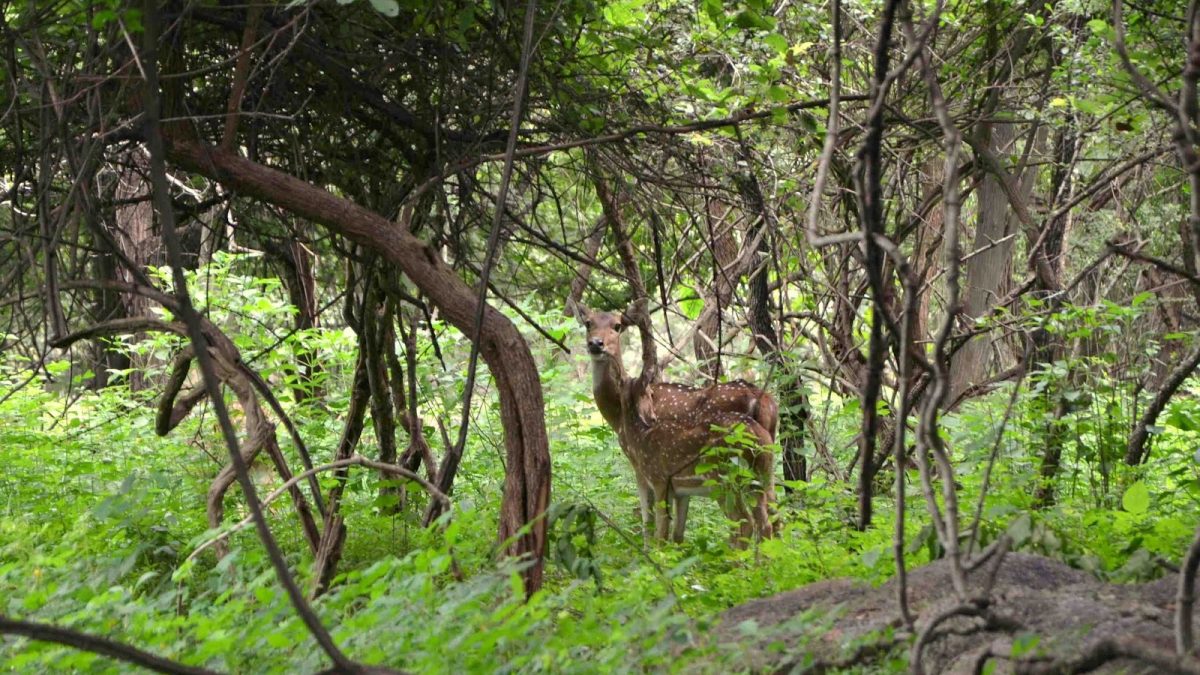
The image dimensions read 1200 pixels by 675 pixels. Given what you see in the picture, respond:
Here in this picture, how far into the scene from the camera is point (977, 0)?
7637 mm

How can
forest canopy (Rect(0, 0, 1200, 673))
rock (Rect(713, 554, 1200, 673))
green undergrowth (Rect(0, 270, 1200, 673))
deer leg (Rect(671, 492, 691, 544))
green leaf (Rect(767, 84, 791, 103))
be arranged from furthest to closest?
deer leg (Rect(671, 492, 691, 544))
green leaf (Rect(767, 84, 791, 103))
green undergrowth (Rect(0, 270, 1200, 673))
forest canopy (Rect(0, 0, 1200, 673))
rock (Rect(713, 554, 1200, 673))

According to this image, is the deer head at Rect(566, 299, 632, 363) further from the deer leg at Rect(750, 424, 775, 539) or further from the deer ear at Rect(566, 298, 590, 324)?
the deer leg at Rect(750, 424, 775, 539)

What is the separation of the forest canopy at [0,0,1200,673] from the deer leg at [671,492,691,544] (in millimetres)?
118

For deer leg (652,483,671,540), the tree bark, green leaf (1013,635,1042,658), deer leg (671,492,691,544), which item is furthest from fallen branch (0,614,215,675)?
deer leg (671,492,691,544)

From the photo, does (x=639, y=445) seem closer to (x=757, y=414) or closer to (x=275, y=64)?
(x=757, y=414)

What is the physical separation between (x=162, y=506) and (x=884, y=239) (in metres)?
5.03

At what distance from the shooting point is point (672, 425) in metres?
9.01

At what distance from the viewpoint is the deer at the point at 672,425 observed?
866 centimetres

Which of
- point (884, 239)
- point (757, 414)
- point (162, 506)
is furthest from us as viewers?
point (757, 414)

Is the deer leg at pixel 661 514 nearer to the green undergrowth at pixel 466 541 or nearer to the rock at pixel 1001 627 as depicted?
the green undergrowth at pixel 466 541

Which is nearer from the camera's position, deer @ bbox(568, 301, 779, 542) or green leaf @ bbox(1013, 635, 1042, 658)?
green leaf @ bbox(1013, 635, 1042, 658)

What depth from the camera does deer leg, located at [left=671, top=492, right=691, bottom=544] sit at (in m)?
8.60

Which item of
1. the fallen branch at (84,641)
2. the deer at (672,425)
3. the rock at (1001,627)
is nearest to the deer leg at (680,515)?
the deer at (672,425)

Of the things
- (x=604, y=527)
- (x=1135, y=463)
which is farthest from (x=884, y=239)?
(x=604, y=527)
